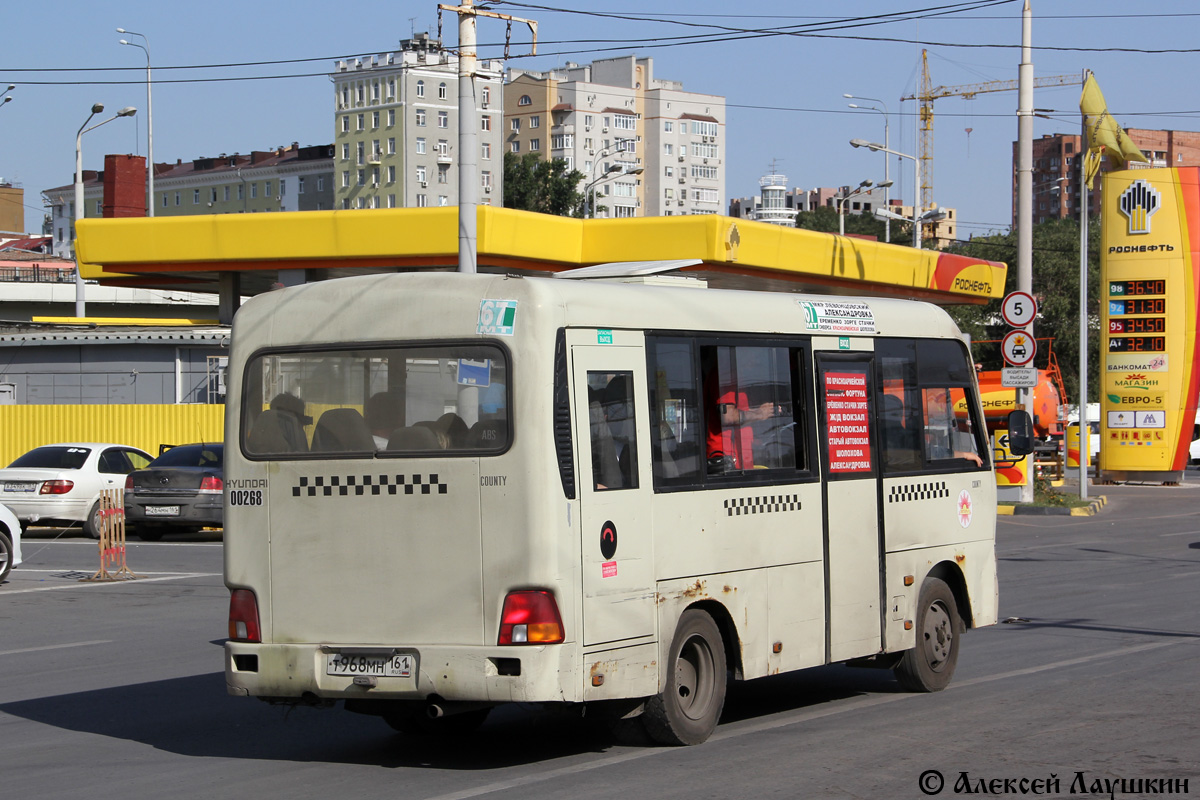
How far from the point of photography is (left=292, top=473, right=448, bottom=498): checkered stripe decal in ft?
23.9

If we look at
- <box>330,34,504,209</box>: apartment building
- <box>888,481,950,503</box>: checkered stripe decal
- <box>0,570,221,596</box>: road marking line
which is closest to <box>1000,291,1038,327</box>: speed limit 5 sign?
<box>0,570,221,596</box>: road marking line

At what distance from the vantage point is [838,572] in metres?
9.08

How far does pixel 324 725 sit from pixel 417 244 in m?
15.6

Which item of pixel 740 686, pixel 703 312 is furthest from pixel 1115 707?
pixel 703 312

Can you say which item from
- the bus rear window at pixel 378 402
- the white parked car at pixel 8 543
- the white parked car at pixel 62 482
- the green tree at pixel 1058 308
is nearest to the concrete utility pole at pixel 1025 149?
the white parked car at pixel 62 482

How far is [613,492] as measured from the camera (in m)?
7.41

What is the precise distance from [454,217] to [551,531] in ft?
56.7

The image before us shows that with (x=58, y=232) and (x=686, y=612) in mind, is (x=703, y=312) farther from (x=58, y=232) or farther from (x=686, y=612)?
(x=58, y=232)

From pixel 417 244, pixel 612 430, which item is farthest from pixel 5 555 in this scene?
pixel 612 430

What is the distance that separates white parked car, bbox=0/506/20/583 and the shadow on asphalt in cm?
757

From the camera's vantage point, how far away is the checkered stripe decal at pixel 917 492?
31.7ft

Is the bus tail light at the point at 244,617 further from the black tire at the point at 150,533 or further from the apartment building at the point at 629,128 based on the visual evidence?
the apartment building at the point at 629,128

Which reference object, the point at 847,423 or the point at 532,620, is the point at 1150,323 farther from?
the point at 532,620

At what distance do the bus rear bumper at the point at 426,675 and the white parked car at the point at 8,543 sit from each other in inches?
418
